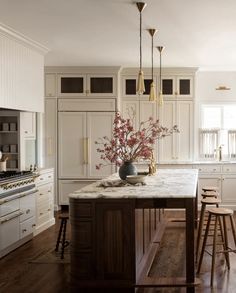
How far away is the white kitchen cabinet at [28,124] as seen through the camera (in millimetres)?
6073

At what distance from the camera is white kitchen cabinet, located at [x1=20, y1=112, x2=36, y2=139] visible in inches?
239

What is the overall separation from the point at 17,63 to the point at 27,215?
1935 mm

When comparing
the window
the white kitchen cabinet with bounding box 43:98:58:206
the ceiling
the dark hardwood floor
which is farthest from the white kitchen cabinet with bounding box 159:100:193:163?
the dark hardwood floor

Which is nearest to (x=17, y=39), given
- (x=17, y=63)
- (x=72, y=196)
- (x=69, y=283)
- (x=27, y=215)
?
(x=17, y=63)

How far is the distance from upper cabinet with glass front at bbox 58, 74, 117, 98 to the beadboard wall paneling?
143cm

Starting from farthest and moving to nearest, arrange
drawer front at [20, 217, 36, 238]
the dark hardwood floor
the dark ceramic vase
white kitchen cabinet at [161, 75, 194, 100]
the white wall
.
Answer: white kitchen cabinet at [161, 75, 194, 100] → drawer front at [20, 217, 36, 238] → the white wall → the dark ceramic vase → the dark hardwood floor

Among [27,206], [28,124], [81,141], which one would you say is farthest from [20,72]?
[81,141]

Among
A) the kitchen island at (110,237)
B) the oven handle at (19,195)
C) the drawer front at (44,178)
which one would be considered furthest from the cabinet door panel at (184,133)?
the kitchen island at (110,237)

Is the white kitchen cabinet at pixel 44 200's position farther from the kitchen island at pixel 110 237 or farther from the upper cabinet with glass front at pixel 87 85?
the kitchen island at pixel 110 237

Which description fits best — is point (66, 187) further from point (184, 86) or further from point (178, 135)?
point (184, 86)

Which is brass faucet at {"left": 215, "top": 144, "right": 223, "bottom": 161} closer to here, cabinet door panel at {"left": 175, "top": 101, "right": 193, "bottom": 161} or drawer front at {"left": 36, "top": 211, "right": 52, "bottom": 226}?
cabinet door panel at {"left": 175, "top": 101, "right": 193, "bottom": 161}

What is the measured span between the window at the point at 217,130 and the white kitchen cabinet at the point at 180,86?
0.65m

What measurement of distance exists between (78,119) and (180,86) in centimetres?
194

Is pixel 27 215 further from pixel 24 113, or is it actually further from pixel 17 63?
pixel 17 63
